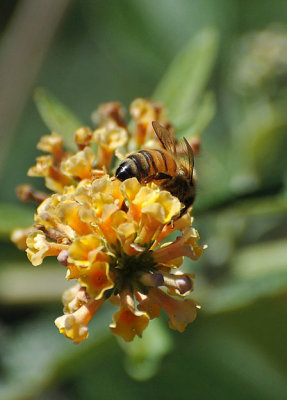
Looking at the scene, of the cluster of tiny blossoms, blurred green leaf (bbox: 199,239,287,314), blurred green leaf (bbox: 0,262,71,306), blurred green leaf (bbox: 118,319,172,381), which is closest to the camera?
the cluster of tiny blossoms

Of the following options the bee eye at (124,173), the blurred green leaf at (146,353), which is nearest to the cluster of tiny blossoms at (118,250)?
the bee eye at (124,173)

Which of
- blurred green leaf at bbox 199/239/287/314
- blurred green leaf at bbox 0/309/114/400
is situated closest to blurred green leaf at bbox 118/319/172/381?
blurred green leaf at bbox 0/309/114/400

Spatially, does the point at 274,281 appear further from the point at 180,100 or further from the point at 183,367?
the point at 183,367

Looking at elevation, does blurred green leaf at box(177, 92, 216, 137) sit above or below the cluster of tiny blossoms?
above

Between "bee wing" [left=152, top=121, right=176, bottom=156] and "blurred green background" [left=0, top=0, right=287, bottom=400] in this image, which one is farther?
"blurred green background" [left=0, top=0, right=287, bottom=400]

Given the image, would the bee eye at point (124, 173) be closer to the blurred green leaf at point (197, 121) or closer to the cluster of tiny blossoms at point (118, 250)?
the cluster of tiny blossoms at point (118, 250)

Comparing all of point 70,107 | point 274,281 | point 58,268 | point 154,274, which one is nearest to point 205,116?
point 274,281

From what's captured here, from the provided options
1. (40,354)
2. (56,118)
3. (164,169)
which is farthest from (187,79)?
(40,354)

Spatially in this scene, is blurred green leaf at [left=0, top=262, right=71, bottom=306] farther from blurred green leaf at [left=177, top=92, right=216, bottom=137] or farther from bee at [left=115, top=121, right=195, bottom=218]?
bee at [left=115, top=121, right=195, bottom=218]

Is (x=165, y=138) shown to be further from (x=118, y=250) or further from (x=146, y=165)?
(x=118, y=250)
